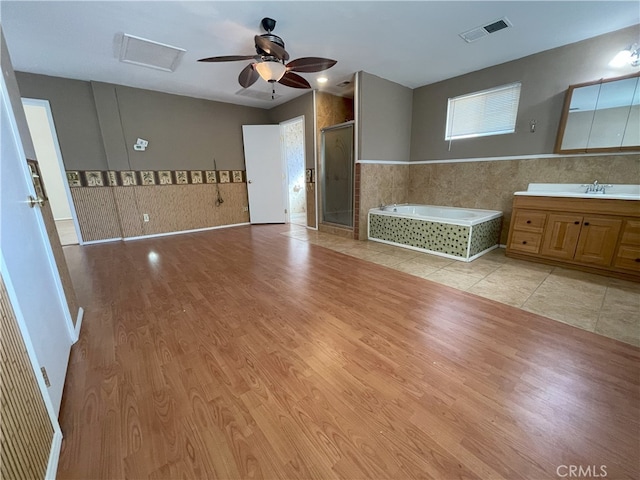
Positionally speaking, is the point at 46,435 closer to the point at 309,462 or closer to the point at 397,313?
the point at 309,462

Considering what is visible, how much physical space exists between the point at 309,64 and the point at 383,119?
72.6 inches

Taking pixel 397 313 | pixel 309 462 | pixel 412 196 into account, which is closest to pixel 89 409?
pixel 309 462

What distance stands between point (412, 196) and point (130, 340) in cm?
437

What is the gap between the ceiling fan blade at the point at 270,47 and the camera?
2.18 m

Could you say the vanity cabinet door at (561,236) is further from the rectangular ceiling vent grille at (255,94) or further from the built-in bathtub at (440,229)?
the rectangular ceiling vent grille at (255,94)

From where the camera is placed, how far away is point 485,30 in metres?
2.55

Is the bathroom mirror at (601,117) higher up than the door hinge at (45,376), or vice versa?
the bathroom mirror at (601,117)

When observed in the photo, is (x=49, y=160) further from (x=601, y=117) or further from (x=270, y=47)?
(x=601, y=117)

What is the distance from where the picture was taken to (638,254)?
237cm

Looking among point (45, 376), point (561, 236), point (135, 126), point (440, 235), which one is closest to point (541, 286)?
point (561, 236)

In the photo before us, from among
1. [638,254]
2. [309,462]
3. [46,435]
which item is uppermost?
[638,254]

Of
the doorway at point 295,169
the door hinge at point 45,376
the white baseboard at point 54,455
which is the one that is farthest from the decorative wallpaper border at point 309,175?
the white baseboard at point 54,455

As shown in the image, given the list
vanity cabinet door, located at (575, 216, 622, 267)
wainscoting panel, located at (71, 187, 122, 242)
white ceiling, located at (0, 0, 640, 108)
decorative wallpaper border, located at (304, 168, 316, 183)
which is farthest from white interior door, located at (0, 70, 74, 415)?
vanity cabinet door, located at (575, 216, 622, 267)

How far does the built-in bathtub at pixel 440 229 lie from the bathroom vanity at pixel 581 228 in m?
0.36
